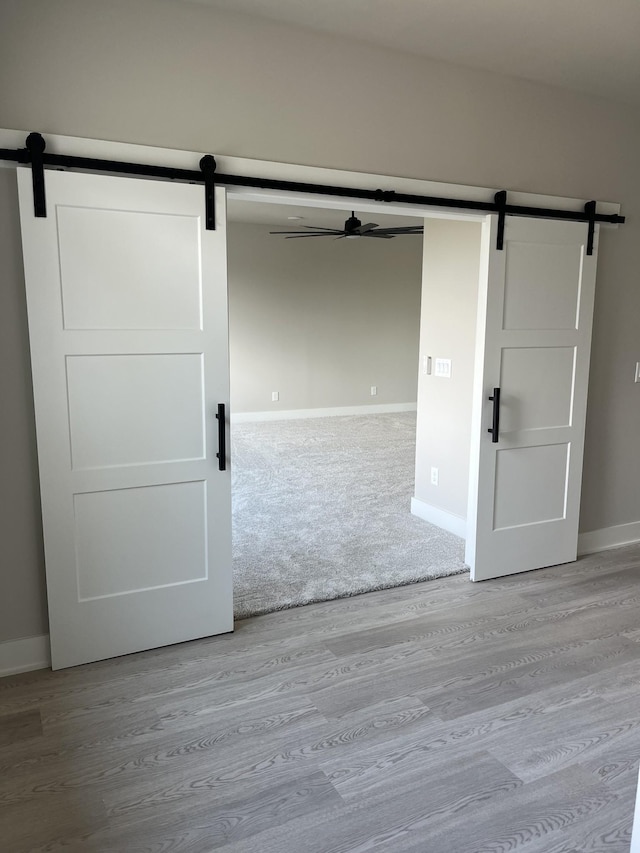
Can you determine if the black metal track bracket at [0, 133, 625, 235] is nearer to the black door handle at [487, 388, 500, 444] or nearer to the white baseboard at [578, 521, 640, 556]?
the black door handle at [487, 388, 500, 444]

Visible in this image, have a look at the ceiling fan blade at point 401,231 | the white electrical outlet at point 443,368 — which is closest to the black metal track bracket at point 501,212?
the white electrical outlet at point 443,368

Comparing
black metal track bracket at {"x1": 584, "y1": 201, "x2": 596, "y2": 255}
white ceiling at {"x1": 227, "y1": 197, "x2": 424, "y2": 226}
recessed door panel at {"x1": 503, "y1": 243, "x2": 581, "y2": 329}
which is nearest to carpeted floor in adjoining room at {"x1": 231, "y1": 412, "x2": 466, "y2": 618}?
recessed door panel at {"x1": 503, "y1": 243, "x2": 581, "y2": 329}

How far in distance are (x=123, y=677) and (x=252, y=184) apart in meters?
2.22

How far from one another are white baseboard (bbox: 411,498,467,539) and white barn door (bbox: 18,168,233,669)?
6.34ft

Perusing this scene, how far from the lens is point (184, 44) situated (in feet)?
8.56

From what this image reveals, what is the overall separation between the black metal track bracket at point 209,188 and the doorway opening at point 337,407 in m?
0.36

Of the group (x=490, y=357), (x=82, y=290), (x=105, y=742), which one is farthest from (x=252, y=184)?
(x=105, y=742)

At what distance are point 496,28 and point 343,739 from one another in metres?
3.02

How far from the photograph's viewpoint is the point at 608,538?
13.8ft

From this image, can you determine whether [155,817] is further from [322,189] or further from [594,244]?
[594,244]

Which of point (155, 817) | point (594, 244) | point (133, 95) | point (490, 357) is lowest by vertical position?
point (155, 817)

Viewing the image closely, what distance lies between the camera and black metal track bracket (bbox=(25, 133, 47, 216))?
2.37 m

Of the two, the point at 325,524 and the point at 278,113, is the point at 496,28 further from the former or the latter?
the point at 325,524

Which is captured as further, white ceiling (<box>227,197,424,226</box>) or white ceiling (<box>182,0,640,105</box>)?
white ceiling (<box>227,197,424,226</box>)
